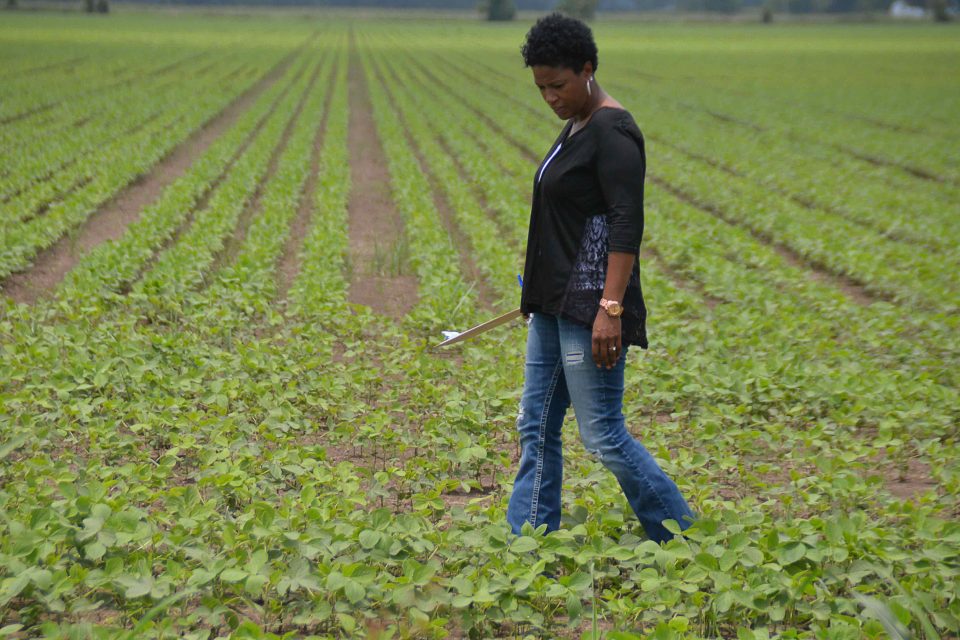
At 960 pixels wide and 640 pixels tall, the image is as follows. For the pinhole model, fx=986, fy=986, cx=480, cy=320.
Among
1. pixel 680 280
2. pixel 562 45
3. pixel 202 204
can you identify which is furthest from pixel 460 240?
pixel 562 45

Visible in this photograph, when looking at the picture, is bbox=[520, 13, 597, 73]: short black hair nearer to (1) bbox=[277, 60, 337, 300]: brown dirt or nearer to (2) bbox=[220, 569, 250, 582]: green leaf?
(2) bbox=[220, 569, 250, 582]: green leaf

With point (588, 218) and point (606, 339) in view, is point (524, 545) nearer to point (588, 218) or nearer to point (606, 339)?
point (606, 339)

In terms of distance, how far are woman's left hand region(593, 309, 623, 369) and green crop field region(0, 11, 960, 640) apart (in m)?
0.72

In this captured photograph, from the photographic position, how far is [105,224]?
11.4m

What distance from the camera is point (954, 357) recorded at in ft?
22.2

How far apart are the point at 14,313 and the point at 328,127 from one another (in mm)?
14169

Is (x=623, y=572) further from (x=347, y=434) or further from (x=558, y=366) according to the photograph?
(x=347, y=434)

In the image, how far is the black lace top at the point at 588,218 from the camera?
11.1 ft

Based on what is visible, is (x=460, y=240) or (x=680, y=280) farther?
(x=460, y=240)

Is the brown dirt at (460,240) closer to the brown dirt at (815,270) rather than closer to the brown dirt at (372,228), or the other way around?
the brown dirt at (372,228)

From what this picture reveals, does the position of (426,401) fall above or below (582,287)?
below

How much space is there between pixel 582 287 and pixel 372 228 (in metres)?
8.43

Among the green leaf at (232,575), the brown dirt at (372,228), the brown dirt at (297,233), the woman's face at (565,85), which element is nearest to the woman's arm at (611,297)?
the woman's face at (565,85)

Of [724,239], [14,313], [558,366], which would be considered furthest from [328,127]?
[558,366]
